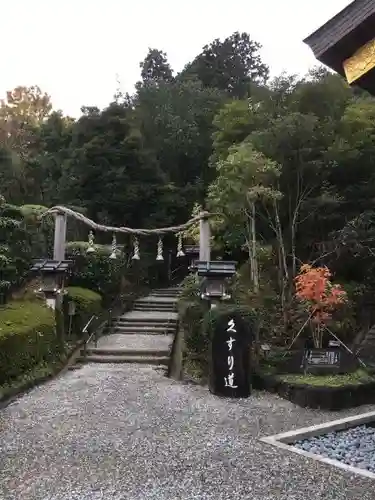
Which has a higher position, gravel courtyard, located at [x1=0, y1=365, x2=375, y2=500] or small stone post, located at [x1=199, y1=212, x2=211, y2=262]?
small stone post, located at [x1=199, y1=212, x2=211, y2=262]

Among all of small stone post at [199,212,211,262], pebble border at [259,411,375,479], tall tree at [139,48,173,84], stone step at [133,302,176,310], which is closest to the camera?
pebble border at [259,411,375,479]

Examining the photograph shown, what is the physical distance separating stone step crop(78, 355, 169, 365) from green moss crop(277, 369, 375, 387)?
2.87 metres

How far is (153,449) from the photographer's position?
213 inches

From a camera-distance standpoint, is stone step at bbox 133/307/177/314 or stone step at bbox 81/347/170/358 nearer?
stone step at bbox 81/347/170/358

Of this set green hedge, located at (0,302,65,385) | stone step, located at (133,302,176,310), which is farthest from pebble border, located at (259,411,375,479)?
stone step, located at (133,302,176,310)

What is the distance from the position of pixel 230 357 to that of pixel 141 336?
5352mm

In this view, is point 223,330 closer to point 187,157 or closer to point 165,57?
point 187,157

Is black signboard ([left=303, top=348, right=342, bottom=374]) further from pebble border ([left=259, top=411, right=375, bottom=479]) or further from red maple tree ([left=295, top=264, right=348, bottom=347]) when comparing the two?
pebble border ([left=259, top=411, right=375, bottom=479])

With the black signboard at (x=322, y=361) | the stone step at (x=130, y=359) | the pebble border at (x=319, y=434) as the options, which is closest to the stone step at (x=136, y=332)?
the stone step at (x=130, y=359)

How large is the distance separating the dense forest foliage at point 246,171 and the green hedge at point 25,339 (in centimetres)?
486

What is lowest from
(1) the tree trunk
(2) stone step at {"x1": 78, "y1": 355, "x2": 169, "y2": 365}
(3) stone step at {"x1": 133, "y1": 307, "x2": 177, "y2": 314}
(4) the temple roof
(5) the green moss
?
(2) stone step at {"x1": 78, "y1": 355, "x2": 169, "y2": 365}

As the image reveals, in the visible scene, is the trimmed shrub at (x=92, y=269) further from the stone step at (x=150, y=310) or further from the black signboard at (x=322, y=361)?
the black signboard at (x=322, y=361)

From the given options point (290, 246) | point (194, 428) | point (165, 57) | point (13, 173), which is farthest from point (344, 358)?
point (165, 57)

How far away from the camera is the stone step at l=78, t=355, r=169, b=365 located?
1058 cm
